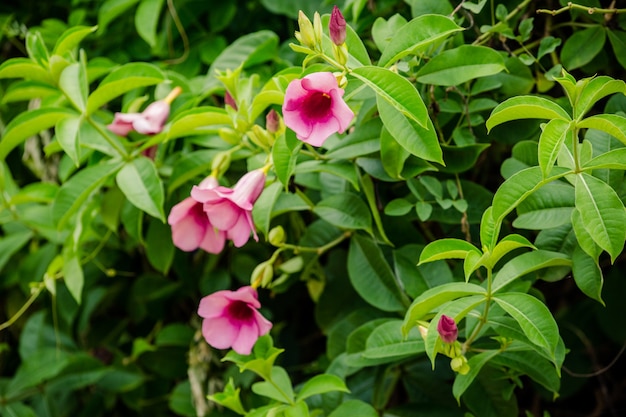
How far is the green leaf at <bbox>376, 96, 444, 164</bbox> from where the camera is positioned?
36.5 inches

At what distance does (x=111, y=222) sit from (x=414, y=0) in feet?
2.36

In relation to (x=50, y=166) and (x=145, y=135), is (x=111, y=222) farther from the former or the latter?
(x=50, y=166)

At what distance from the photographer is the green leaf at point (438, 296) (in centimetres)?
88

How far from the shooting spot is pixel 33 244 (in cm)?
165

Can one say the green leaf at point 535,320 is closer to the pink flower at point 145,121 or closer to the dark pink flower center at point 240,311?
the dark pink flower center at point 240,311

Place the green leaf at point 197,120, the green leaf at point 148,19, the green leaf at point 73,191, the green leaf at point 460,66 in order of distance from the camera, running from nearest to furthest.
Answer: the green leaf at point 460,66, the green leaf at point 197,120, the green leaf at point 73,191, the green leaf at point 148,19

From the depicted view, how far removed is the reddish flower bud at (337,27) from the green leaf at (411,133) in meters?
0.10

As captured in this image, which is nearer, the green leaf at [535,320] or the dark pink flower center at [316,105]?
the green leaf at [535,320]

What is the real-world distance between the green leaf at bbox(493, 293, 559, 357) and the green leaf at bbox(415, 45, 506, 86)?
340mm

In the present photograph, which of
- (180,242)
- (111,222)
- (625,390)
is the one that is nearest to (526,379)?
(625,390)

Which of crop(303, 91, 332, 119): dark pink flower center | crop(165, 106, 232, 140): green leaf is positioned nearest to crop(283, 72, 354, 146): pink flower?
crop(303, 91, 332, 119): dark pink flower center

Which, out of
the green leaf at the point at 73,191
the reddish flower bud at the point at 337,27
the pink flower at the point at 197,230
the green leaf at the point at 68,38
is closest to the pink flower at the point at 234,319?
the pink flower at the point at 197,230

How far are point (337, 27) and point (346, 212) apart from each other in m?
0.35

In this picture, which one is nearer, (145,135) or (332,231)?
(332,231)
